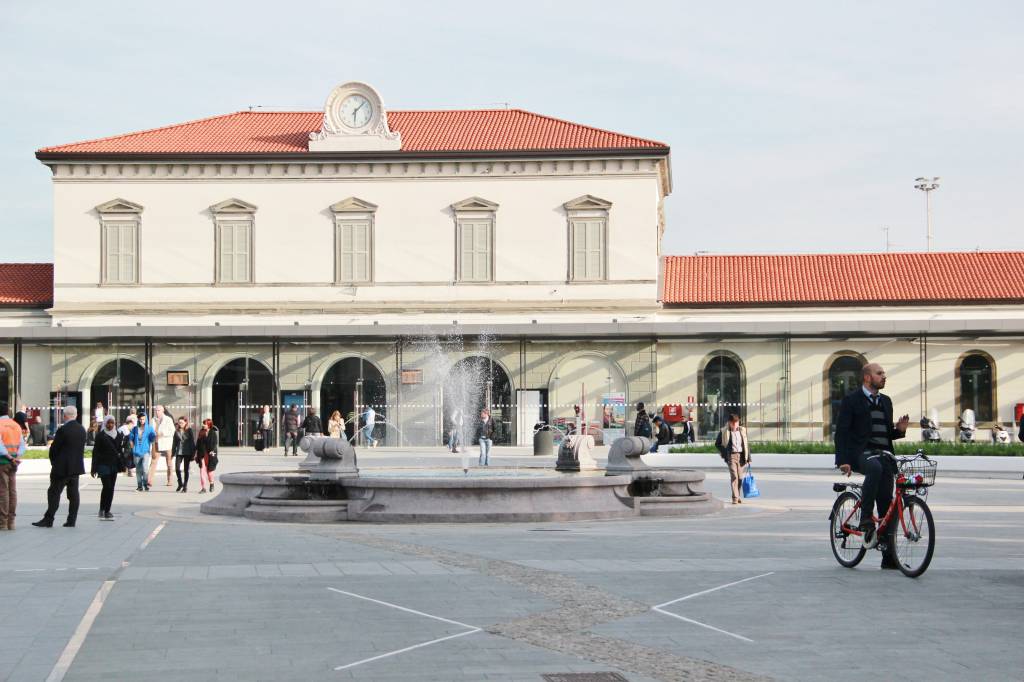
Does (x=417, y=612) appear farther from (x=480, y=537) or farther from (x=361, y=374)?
(x=361, y=374)

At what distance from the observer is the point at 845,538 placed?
12.6 m

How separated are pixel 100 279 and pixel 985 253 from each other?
114 feet

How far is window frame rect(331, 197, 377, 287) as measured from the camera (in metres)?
51.7

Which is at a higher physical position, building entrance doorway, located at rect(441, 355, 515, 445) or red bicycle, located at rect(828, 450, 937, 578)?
building entrance doorway, located at rect(441, 355, 515, 445)

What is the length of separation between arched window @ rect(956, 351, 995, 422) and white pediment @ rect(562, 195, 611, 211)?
1421cm

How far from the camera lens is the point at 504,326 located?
49.4m

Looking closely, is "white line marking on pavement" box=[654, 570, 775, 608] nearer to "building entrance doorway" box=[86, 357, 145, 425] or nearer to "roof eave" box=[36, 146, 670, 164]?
"roof eave" box=[36, 146, 670, 164]

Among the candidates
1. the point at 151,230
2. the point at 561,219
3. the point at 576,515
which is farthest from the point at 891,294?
the point at 576,515

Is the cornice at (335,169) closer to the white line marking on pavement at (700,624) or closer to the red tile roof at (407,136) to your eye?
the red tile roof at (407,136)

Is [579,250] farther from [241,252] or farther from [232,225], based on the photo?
[232,225]

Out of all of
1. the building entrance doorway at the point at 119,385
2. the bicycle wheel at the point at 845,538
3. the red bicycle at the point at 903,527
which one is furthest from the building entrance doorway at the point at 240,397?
the red bicycle at the point at 903,527

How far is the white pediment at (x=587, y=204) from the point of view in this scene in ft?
169

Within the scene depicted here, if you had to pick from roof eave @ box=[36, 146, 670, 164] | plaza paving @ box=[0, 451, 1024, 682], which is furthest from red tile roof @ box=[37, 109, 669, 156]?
plaza paving @ box=[0, 451, 1024, 682]

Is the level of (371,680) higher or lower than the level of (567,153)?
lower
